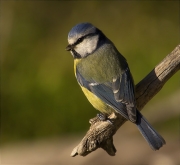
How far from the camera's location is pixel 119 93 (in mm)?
2107

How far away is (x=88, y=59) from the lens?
2.29m

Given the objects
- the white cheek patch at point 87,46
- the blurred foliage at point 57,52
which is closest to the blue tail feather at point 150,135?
the white cheek patch at point 87,46

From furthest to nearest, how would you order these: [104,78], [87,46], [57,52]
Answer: [57,52] → [87,46] → [104,78]

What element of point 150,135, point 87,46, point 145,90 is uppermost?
point 87,46

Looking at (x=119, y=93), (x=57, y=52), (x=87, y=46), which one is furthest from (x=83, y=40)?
(x=57, y=52)

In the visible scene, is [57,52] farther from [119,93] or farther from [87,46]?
[119,93]

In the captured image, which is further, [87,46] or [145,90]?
[87,46]

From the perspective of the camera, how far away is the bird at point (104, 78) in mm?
2047

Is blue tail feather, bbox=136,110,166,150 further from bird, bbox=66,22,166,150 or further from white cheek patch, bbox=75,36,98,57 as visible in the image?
white cheek patch, bbox=75,36,98,57

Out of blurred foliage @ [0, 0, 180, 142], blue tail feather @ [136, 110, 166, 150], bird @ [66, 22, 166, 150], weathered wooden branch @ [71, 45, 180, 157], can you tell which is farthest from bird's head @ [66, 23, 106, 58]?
blurred foliage @ [0, 0, 180, 142]

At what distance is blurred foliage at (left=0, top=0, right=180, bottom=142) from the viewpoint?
10.5 ft

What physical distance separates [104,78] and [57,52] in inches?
50.6

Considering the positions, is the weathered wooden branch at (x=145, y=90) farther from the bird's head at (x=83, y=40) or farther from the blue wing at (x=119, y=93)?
the bird's head at (x=83, y=40)

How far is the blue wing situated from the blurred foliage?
1.01 m
